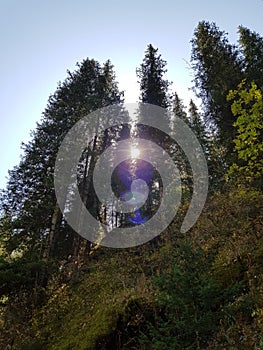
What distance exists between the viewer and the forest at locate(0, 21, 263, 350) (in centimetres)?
590

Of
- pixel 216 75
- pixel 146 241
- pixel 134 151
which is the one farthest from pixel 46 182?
pixel 216 75

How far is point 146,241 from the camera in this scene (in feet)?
52.1

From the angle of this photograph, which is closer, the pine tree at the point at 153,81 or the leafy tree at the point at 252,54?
the leafy tree at the point at 252,54

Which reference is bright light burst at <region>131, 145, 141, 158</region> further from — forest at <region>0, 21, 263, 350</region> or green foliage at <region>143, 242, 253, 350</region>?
green foliage at <region>143, 242, 253, 350</region>

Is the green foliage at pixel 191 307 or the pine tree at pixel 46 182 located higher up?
the pine tree at pixel 46 182

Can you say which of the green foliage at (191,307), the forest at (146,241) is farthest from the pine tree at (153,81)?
the green foliage at (191,307)

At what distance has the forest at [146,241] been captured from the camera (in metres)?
5.90

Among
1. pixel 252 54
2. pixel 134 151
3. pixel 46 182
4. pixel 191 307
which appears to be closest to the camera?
pixel 191 307

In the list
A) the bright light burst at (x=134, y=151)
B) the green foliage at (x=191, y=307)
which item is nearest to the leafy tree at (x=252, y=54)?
the bright light burst at (x=134, y=151)

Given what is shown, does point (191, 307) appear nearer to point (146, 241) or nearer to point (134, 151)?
point (146, 241)

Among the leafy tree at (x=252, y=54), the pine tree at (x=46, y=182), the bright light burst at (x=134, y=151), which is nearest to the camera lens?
the pine tree at (x=46, y=182)

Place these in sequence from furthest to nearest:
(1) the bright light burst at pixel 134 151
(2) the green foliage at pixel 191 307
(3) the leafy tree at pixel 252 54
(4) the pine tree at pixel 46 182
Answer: (1) the bright light burst at pixel 134 151 < (3) the leafy tree at pixel 252 54 < (4) the pine tree at pixel 46 182 < (2) the green foliage at pixel 191 307

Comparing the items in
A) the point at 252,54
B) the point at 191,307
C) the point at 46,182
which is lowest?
the point at 191,307

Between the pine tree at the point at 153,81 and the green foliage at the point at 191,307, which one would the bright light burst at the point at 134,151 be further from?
the green foliage at the point at 191,307
